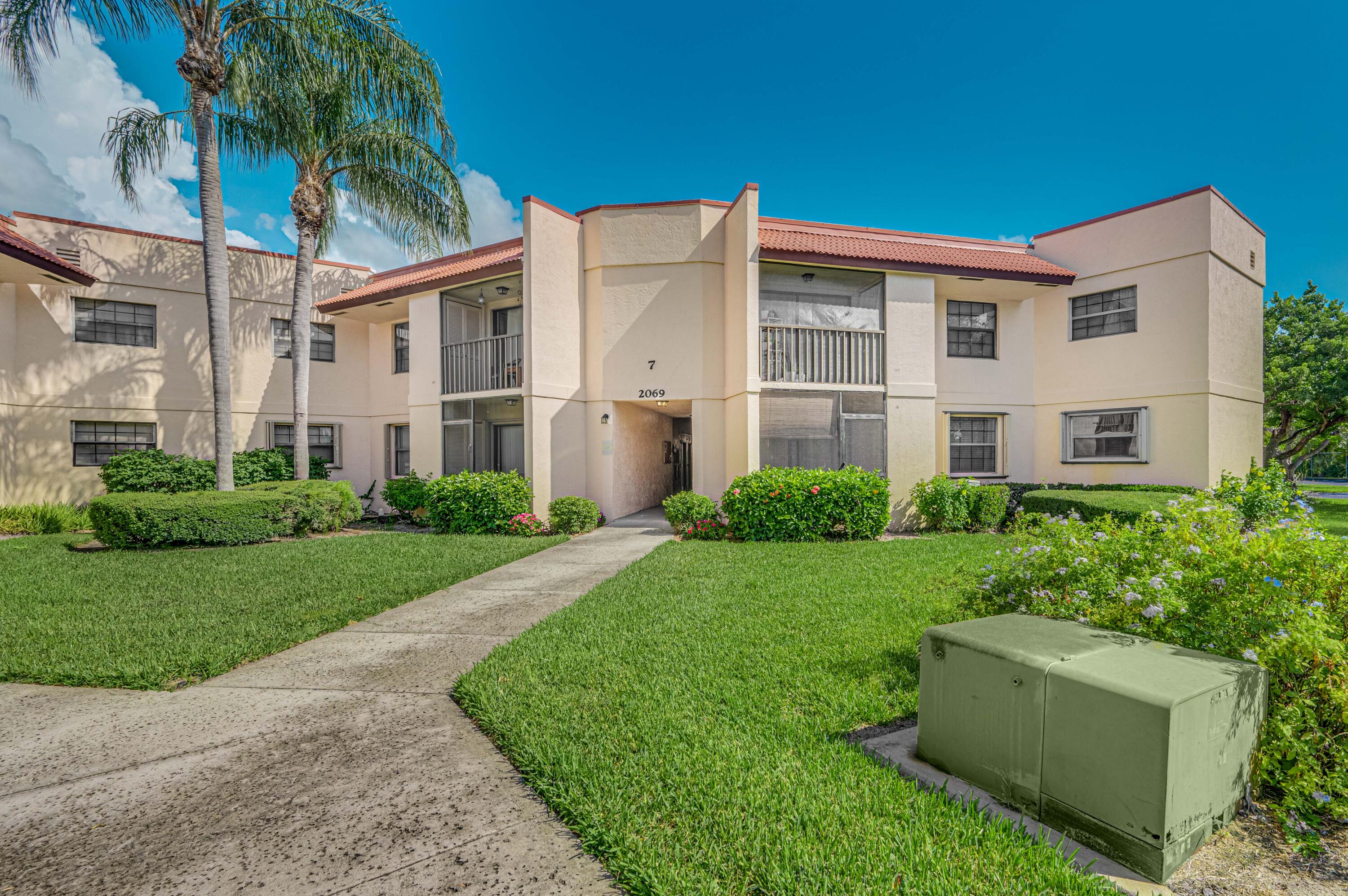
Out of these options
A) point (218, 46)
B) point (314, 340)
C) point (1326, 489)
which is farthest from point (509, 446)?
A: point (1326, 489)

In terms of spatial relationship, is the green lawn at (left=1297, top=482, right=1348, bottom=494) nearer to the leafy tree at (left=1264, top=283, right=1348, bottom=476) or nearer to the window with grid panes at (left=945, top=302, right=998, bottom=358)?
the leafy tree at (left=1264, top=283, right=1348, bottom=476)

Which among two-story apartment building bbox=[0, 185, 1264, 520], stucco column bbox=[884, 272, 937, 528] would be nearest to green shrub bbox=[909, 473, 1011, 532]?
stucco column bbox=[884, 272, 937, 528]

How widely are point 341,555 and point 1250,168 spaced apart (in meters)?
22.4

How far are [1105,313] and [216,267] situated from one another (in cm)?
1998

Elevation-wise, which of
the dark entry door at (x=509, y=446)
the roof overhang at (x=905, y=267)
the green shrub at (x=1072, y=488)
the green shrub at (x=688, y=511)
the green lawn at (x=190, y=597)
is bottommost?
the green lawn at (x=190, y=597)

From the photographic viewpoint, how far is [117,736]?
11.6 ft

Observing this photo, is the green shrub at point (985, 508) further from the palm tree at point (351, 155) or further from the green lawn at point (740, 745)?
the palm tree at point (351, 155)

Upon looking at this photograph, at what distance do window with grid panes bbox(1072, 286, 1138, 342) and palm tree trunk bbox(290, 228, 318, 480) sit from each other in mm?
19192

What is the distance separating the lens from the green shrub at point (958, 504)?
1215 cm

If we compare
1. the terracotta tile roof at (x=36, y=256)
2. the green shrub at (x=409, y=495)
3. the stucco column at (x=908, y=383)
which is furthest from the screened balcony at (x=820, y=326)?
the terracotta tile roof at (x=36, y=256)

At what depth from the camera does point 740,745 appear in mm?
3242

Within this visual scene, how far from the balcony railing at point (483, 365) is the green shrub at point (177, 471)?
5.11m

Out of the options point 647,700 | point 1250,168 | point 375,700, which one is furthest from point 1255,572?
point 1250,168

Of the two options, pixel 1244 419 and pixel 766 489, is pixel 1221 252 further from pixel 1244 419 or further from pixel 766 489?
pixel 766 489
